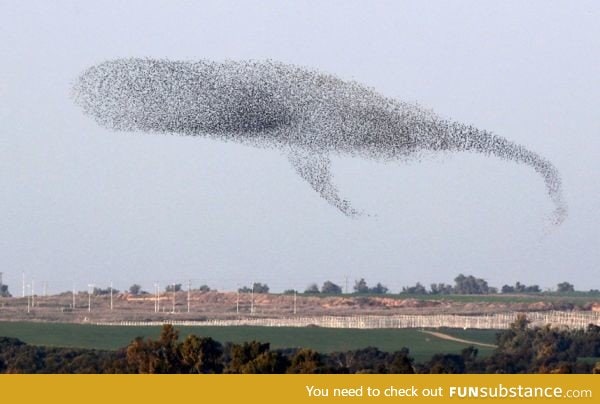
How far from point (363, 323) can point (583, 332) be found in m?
28.0

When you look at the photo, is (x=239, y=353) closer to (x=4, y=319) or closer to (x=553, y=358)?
(x=553, y=358)

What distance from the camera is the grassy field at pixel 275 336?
11906 centimetres

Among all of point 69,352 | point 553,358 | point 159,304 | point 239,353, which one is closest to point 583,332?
point 553,358

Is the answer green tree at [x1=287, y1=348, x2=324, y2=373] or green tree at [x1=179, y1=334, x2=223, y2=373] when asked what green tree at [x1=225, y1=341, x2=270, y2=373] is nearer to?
green tree at [x1=179, y1=334, x2=223, y2=373]

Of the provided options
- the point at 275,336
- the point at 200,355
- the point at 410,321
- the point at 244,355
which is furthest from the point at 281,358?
the point at 410,321

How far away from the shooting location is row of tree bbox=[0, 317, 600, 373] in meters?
79.6

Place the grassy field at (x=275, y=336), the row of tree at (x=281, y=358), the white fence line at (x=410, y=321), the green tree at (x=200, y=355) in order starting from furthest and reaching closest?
1. the white fence line at (x=410, y=321)
2. the grassy field at (x=275, y=336)
3. the green tree at (x=200, y=355)
4. the row of tree at (x=281, y=358)

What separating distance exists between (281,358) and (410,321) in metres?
71.2

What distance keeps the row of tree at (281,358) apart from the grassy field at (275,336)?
4.37 meters

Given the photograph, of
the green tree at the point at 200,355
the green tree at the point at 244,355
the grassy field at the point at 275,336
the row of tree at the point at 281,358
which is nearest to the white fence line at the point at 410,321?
the grassy field at the point at 275,336

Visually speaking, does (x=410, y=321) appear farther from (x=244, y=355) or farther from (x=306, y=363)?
(x=306, y=363)

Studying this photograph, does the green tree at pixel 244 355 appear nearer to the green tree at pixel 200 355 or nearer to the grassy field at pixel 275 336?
the green tree at pixel 200 355

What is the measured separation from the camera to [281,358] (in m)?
79.4

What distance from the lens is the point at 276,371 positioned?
7644 cm
